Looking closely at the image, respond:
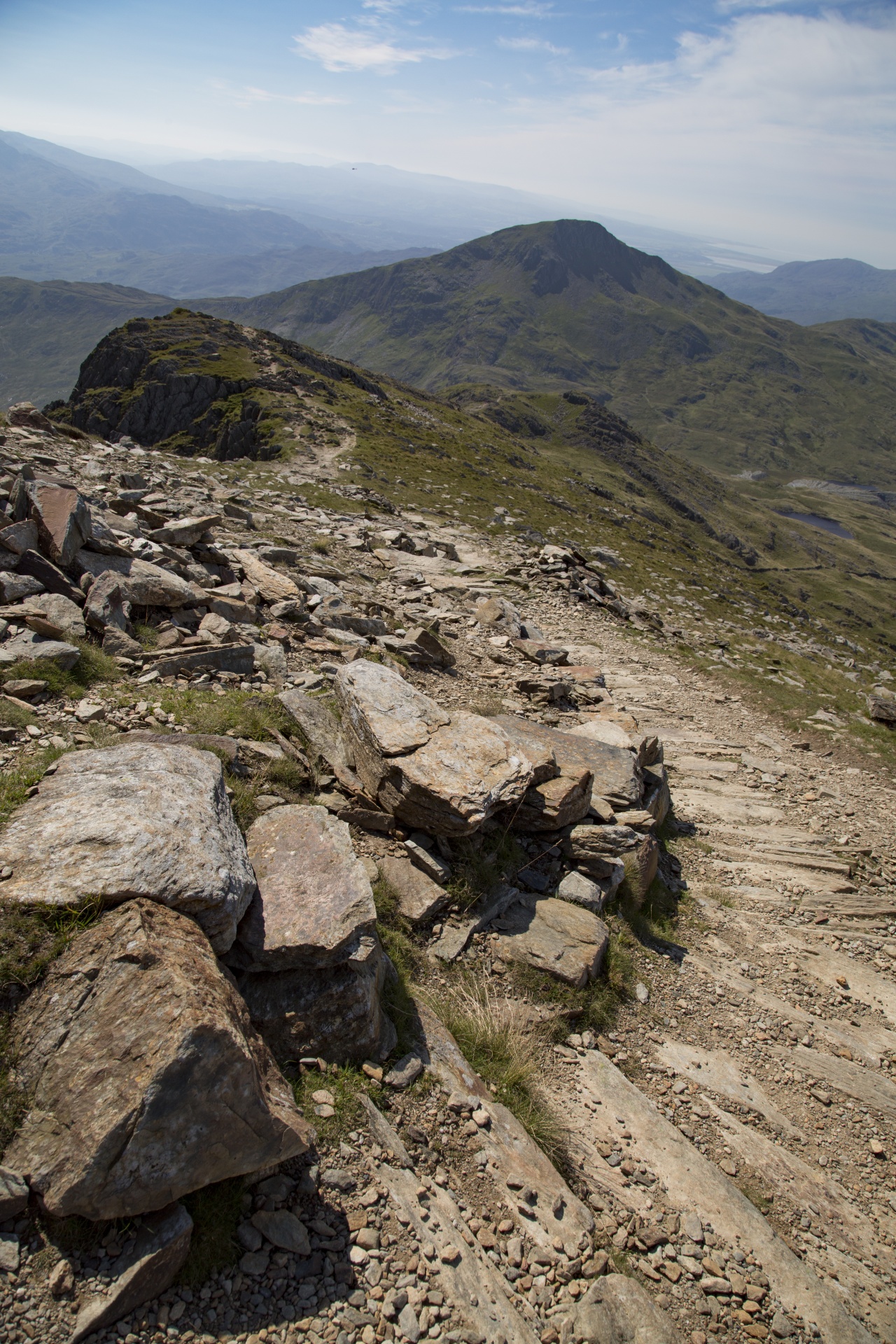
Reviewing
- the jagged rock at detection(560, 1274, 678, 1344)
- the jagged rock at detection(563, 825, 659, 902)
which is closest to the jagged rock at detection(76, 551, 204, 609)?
the jagged rock at detection(563, 825, 659, 902)

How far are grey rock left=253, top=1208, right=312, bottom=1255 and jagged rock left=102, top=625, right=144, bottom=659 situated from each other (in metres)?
8.21

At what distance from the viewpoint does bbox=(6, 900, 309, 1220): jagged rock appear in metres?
4.01

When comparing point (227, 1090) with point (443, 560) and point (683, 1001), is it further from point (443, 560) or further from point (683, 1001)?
point (443, 560)

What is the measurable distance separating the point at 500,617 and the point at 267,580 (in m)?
7.77

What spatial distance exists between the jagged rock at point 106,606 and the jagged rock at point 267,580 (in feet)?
14.3

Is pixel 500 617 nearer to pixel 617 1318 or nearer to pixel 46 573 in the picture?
pixel 46 573

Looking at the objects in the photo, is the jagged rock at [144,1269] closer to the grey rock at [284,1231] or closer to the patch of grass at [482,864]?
the grey rock at [284,1231]

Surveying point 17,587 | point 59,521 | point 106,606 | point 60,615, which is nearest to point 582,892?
point 106,606

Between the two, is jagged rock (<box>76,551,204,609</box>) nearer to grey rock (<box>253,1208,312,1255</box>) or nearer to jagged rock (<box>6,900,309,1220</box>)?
jagged rock (<box>6,900,309,1220</box>)

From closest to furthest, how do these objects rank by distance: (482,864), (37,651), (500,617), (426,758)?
1. (426,758)
2. (482,864)
3. (37,651)
4. (500,617)

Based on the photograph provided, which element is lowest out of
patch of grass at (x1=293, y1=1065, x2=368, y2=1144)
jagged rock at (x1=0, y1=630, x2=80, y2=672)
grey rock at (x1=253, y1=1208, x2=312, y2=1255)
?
patch of grass at (x1=293, y1=1065, x2=368, y2=1144)

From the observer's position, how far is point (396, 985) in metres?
6.92

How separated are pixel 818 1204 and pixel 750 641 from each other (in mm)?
26646

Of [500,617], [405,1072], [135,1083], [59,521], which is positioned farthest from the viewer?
[500,617]
